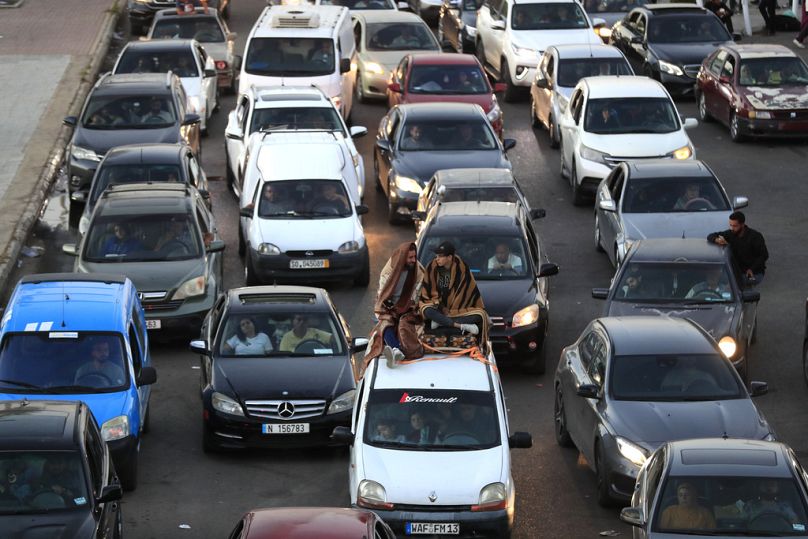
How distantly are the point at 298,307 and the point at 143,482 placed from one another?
291 cm

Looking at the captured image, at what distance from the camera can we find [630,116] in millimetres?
29453

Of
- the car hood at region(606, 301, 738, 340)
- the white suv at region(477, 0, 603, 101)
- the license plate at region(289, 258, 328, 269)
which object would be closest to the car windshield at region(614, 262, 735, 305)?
the car hood at region(606, 301, 738, 340)

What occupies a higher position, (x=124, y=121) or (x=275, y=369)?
(x=275, y=369)

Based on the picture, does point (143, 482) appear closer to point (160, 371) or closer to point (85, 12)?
point (160, 371)

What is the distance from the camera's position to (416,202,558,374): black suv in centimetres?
2128

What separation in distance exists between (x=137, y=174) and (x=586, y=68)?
32.6 ft

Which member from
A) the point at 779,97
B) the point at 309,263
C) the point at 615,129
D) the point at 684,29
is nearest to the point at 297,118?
the point at 615,129

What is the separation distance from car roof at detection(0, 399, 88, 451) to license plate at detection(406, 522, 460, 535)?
2855 millimetres

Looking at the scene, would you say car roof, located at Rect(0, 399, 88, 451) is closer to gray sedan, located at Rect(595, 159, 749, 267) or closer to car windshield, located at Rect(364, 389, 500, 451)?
car windshield, located at Rect(364, 389, 500, 451)

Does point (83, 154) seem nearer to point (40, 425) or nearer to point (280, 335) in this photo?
point (280, 335)

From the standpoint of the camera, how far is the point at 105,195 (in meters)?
24.5

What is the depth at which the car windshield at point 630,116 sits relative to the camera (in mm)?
29266

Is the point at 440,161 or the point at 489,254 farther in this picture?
the point at 440,161

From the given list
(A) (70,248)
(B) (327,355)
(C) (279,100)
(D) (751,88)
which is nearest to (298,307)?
(B) (327,355)
